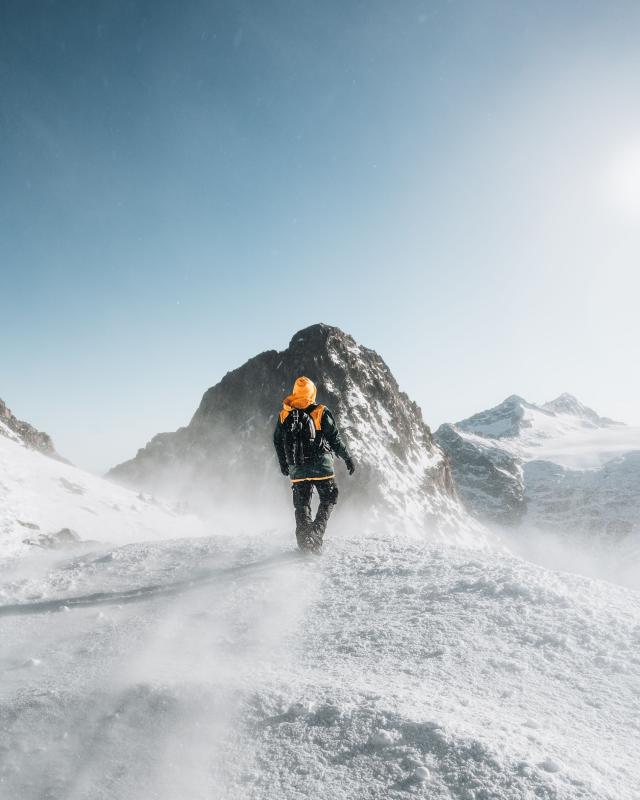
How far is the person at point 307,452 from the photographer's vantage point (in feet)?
25.7

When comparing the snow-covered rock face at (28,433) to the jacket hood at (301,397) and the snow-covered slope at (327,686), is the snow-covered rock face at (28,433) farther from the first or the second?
the snow-covered slope at (327,686)

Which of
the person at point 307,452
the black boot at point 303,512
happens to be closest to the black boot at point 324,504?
the person at point 307,452

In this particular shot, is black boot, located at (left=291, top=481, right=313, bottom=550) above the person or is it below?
below

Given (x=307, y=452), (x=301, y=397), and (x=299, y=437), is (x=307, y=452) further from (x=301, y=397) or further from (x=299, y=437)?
(x=301, y=397)

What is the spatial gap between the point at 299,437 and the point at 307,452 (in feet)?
0.93

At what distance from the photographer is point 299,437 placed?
791 cm

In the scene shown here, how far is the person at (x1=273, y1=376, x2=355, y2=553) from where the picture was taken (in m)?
7.82

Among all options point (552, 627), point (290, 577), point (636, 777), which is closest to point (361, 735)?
point (636, 777)

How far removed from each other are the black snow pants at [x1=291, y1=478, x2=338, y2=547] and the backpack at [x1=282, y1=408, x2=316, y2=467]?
16.8 inches

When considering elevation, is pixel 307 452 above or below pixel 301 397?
below

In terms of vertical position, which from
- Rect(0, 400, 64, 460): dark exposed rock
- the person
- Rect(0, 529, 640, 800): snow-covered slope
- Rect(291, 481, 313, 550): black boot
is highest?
Rect(0, 400, 64, 460): dark exposed rock

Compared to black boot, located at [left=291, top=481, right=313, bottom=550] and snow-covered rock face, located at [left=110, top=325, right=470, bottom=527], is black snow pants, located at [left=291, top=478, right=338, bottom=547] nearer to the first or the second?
black boot, located at [left=291, top=481, right=313, bottom=550]

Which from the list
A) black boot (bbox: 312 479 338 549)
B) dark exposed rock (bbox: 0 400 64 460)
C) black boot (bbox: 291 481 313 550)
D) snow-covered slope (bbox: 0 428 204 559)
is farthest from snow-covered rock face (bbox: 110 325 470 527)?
black boot (bbox: 291 481 313 550)

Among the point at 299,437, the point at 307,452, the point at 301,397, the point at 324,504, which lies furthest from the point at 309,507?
the point at 301,397
